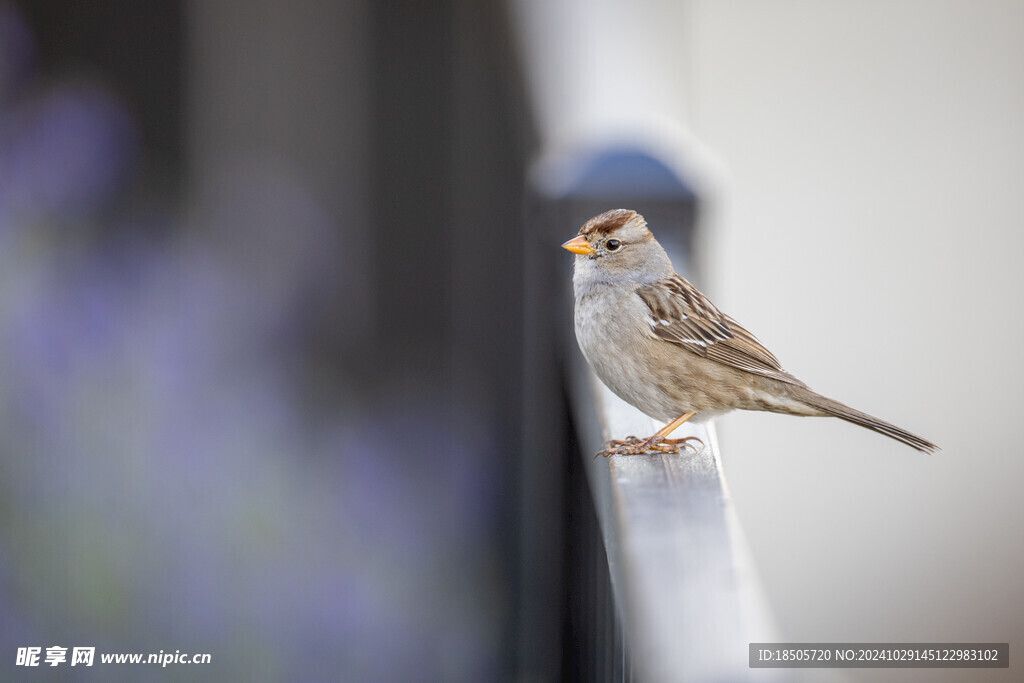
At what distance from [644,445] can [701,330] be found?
0.21 m

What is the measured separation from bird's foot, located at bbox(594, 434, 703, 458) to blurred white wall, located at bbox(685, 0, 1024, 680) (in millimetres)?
3821

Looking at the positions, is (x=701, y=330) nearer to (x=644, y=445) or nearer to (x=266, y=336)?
(x=644, y=445)

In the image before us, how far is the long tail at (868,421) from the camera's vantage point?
874 millimetres

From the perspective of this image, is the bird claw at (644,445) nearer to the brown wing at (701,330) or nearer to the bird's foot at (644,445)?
the bird's foot at (644,445)

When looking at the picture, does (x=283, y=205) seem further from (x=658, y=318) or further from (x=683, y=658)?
(x=683, y=658)

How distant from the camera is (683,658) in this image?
0.62 m

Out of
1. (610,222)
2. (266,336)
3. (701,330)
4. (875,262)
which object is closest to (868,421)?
(701,330)

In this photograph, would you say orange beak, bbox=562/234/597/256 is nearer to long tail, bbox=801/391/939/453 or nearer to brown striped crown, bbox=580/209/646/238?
brown striped crown, bbox=580/209/646/238

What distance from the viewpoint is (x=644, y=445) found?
976mm

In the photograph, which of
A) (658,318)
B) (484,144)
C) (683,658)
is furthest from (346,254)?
(683,658)

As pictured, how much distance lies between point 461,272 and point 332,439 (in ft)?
2.43

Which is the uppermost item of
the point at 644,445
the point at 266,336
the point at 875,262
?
the point at 875,262

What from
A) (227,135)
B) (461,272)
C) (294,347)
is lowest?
(294,347)

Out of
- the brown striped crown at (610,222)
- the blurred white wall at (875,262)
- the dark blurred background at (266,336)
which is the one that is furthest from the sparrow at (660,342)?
the blurred white wall at (875,262)
